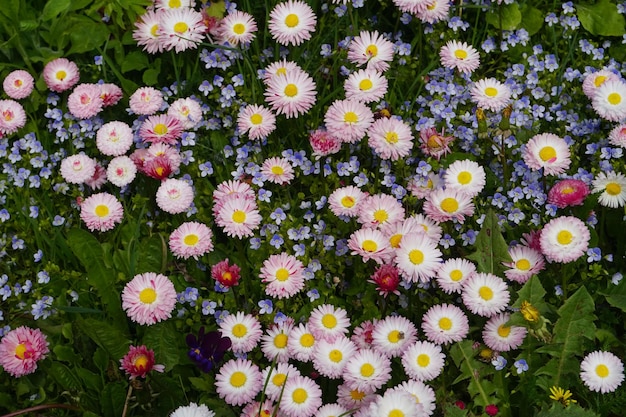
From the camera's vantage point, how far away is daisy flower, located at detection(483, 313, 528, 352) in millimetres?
2490

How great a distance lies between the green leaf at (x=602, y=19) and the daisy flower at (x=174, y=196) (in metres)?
1.78

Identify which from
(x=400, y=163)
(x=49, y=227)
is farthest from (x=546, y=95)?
(x=49, y=227)

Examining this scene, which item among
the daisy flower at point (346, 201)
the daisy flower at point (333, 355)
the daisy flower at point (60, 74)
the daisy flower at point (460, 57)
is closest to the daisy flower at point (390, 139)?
the daisy flower at point (346, 201)

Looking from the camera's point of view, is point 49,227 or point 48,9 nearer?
point 49,227

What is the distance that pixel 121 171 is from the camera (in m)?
3.03

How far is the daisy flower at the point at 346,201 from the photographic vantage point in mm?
2801

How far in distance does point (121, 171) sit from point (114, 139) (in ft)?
0.48

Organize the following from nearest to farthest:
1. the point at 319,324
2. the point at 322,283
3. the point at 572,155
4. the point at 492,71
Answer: the point at 319,324
the point at 322,283
the point at 572,155
the point at 492,71

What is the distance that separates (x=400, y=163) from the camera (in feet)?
9.52

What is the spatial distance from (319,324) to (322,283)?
0.23 metres

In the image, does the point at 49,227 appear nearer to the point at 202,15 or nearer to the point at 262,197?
the point at 262,197

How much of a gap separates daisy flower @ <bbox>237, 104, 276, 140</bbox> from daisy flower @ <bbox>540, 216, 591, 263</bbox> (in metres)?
1.06

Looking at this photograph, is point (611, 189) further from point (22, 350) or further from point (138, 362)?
point (22, 350)

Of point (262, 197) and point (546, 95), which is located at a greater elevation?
point (546, 95)
